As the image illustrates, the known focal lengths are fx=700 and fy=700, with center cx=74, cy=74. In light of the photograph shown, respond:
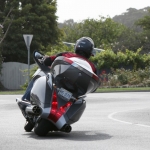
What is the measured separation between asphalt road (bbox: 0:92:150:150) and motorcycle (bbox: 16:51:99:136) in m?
0.27

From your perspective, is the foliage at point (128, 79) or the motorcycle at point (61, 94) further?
the foliage at point (128, 79)

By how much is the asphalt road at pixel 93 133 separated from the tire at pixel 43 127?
11 cm

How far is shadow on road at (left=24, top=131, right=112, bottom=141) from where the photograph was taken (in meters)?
11.5

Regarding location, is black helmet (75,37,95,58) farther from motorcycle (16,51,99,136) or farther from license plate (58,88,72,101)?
license plate (58,88,72,101)

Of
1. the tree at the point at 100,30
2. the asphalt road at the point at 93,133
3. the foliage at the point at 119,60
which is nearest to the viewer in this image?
the asphalt road at the point at 93,133

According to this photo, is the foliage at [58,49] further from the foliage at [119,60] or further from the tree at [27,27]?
the foliage at [119,60]

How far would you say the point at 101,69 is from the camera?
4250 centimetres

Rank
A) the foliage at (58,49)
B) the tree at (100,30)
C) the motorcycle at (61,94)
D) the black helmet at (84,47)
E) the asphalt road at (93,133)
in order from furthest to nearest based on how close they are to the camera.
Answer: the tree at (100,30), the foliage at (58,49), the black helmet at (84,47), the motorcycle at (61,94), the asphalt road at (93,133)

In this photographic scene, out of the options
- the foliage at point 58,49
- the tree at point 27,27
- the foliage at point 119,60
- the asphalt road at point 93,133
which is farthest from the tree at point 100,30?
the asphalt road at point 93,133

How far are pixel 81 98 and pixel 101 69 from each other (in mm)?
30499

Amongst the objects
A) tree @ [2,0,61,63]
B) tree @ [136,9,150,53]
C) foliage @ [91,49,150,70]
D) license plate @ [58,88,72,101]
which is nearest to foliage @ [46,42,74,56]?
tree @ [2,0,61,63]

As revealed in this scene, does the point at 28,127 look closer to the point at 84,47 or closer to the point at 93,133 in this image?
the point at 93,133

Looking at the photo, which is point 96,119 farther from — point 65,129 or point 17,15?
point 17,15

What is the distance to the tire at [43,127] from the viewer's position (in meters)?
11.7
